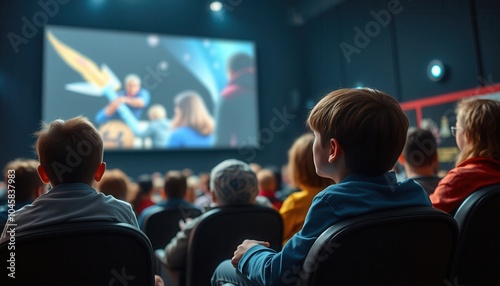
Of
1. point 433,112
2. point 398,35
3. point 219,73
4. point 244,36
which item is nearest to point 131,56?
point 219,73

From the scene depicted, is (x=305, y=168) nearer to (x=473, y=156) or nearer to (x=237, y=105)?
(x=473, y=156)

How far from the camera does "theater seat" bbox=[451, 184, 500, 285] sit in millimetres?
1142

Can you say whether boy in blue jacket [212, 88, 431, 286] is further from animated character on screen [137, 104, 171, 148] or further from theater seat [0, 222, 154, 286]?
animated character on screen [137, 104, 171, 148]

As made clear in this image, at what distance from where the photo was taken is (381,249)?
2.80ft

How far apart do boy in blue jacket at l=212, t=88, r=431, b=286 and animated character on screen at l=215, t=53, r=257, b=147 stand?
19.1ft

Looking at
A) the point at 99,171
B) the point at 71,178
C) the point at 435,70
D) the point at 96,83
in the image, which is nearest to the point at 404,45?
the point at 435,70

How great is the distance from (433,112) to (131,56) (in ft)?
15.2

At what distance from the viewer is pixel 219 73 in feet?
22.8

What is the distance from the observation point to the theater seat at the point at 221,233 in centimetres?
170

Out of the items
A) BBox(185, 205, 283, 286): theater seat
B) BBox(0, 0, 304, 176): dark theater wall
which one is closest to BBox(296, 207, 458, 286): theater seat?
BBox(185, 205, 283, 286): theater seat

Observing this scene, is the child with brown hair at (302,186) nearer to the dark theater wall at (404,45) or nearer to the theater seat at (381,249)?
the theater seat at (381,249)

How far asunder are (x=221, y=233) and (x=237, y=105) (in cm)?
544

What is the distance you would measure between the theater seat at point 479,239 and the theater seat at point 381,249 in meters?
0.29

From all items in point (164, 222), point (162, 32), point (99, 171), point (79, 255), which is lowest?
point (164, 222)
